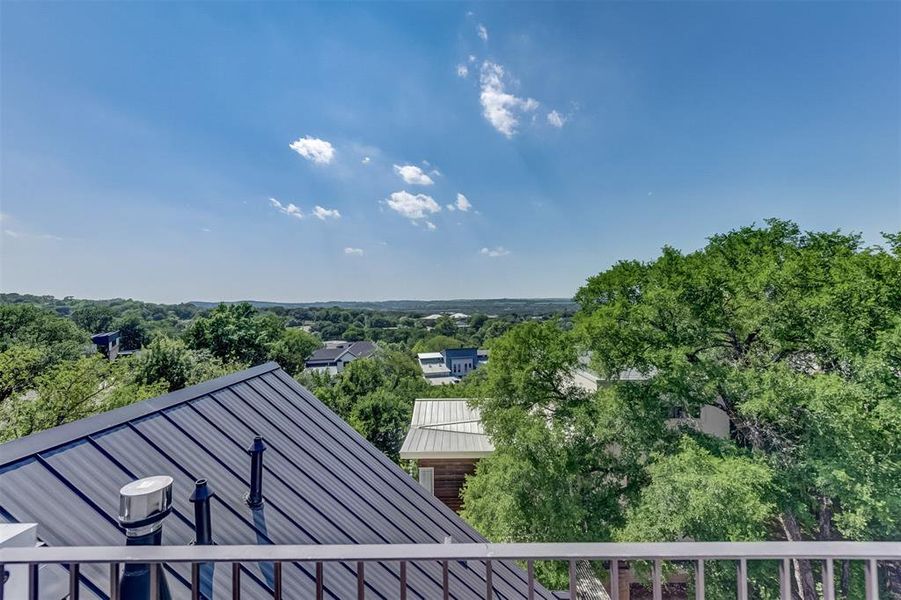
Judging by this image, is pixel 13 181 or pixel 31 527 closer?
pixel 31 527

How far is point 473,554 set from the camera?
3.77 feet

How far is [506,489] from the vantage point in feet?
22.5

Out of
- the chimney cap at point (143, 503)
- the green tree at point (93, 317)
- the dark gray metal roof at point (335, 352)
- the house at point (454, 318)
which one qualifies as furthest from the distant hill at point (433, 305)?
the chimney cap at point (143, 503)

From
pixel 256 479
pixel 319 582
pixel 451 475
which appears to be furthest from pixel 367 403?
pixel 319 582

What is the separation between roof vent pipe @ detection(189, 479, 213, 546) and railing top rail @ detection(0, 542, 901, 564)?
78 centimetres

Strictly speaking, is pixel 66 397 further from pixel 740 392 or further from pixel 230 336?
pixel 740 392

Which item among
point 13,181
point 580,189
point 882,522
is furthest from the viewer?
point 580,189

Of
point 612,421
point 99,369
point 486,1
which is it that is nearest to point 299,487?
point 612,421

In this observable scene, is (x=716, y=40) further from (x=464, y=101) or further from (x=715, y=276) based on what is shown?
(x=464, y=101)

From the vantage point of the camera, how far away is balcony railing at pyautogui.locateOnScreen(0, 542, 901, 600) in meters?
1.10

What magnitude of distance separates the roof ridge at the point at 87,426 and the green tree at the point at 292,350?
1988 centimetres

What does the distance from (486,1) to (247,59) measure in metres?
5.07

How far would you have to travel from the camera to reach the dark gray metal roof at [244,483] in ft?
5.77

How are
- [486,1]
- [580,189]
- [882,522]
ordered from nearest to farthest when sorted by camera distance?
[882,522] → [486,1] → [580,189]
